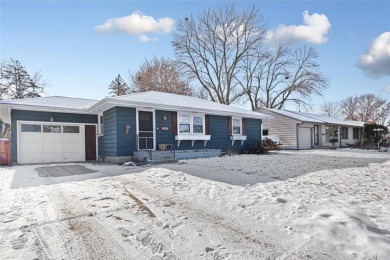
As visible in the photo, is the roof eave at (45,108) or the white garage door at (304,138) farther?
the white garage door at (304,138)

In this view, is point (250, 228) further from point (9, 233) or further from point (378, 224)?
point (9, 233)

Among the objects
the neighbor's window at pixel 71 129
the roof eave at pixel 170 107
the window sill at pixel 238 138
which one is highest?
the roof eave at pixel 170 107

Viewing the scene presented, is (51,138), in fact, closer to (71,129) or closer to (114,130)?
(71,129)

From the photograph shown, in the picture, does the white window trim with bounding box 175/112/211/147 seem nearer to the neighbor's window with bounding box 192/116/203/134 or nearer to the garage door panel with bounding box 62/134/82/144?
the neighbor's window with bounding box 192/116/203/134

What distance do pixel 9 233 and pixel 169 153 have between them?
6946 millimetres

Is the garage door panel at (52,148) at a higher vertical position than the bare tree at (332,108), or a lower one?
lower

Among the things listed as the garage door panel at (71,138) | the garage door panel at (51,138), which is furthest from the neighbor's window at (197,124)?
the garage door panel at (51,138)

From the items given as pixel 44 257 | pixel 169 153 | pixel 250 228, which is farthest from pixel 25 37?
pixel 250 228

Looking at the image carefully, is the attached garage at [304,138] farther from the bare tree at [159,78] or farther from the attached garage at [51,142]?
the attached garage at [51,142]

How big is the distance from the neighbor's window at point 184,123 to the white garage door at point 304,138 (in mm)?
11596

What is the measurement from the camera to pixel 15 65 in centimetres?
2681

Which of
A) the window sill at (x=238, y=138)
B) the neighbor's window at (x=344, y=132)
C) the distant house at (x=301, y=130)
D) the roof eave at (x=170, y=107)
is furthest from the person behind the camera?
the neighbor's window at (x=344, y=132)

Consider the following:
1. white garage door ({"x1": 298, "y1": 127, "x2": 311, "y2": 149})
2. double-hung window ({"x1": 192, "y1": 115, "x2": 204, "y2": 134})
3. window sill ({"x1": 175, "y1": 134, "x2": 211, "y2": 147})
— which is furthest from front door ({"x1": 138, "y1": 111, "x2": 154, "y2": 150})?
white garage door ({"x1": 298, "y1": 127, "x2": 311, "y2": 149})

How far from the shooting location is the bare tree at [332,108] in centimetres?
4478
